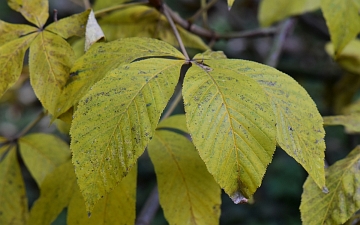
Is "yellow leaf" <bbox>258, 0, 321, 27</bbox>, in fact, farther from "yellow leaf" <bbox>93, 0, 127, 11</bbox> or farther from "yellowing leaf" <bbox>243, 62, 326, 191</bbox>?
"yellowing leaf" <bbox>243, 62, 326, 191</bbox>

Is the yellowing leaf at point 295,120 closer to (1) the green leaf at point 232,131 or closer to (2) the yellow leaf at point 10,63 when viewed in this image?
(1) the green leaf at point 232,131

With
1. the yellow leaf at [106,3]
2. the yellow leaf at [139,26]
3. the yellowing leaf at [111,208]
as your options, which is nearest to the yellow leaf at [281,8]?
the yellow leaf at [139,26]

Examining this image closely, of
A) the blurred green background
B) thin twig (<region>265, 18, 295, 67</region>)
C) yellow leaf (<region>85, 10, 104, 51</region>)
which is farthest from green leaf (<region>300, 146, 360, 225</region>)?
the blurred green background

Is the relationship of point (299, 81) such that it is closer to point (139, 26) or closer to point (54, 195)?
point (139, 26)

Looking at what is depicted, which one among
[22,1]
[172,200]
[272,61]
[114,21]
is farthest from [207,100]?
[272,61]

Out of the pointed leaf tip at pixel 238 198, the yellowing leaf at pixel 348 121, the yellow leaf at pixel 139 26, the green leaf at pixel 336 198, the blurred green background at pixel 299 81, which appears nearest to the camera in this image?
the pointed leaf tip at pixel 238 198
